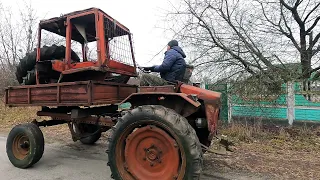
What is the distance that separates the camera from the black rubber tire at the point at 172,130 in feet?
10.3

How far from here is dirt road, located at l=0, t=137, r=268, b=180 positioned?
4.41 m

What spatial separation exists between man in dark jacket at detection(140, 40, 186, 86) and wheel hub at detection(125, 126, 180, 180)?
3.09 ft

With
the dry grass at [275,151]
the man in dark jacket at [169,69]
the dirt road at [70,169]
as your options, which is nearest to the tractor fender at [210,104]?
the man in dark jacket at [169,69]

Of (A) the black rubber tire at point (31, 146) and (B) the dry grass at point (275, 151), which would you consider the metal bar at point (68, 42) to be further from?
(B) the dry grass at point (275, 151)

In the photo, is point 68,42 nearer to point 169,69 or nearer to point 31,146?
point 169,69

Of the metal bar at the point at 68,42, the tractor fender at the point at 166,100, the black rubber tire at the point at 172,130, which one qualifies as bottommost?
the black rubber tire at the point at 172,130

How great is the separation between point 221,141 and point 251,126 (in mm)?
3946

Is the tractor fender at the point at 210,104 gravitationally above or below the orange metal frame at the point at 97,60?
below

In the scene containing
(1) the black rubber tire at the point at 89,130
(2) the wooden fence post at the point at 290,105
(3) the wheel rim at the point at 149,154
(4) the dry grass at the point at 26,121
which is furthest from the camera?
(2) the wooden fence post at the point at 290,105

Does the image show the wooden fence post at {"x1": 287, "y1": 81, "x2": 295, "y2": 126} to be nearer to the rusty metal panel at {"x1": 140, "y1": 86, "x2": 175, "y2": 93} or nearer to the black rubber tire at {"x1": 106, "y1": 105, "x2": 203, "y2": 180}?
the rusty metal panel at {"x1": 140, "y1": 86, "x2": 175, "y2": 93}

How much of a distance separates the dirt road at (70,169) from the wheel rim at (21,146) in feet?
0.84

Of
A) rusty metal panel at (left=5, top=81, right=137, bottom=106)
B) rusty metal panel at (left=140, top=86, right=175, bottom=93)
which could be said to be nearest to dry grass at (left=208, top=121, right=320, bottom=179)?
rusty metal panel at (left=140, top=86, right=175, bottom=93)

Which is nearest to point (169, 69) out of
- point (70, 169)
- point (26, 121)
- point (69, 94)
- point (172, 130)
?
point (172, 130)

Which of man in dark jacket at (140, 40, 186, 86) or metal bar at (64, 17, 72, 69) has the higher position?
metal bar at (64, 17, 72, 69)
